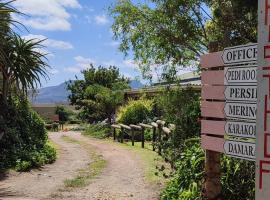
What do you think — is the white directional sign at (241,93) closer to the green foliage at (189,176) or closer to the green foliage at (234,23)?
the green foliage at (189,176)

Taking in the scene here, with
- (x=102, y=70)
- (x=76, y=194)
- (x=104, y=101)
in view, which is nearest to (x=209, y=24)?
(x=76, y=194)

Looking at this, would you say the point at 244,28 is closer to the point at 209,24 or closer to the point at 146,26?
the point at 209,24

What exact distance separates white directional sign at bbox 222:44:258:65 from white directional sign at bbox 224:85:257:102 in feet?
0.72

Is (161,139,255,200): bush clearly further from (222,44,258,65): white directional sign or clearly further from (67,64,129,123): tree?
(67,64,129,123): tree

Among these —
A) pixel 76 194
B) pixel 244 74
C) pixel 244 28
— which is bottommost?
pixel 76 194

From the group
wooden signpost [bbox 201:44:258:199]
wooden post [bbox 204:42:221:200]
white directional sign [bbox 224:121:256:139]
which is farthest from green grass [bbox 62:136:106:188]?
white directional sign [bbox 224:121:256:139]

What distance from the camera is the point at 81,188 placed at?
1091 centimetres

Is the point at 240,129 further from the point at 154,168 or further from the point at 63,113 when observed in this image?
the point at 63,113

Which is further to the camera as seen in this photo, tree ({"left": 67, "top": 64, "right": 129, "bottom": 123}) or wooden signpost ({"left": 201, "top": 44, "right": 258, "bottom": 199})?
tree ({"left": 67, "top": 64, "right": 129, "bottom": 123})

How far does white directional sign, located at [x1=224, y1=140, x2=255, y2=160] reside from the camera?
4024mm

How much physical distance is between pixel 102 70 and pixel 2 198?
43545mm

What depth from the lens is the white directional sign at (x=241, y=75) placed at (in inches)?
158

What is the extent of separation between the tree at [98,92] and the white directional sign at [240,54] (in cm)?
2997

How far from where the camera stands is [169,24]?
47.6 ft
